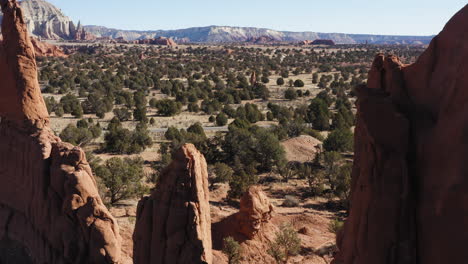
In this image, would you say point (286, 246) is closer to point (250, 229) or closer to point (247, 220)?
point (250, 229)

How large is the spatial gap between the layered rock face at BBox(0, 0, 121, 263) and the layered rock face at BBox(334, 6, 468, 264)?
8.61 metres

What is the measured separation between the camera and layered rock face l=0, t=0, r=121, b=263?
13.1 m

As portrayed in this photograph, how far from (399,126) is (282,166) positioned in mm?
25461

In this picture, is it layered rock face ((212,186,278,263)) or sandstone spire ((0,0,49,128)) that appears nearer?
sandstone spire ((0,0,49,128))

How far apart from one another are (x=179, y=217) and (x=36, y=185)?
21.4 feet

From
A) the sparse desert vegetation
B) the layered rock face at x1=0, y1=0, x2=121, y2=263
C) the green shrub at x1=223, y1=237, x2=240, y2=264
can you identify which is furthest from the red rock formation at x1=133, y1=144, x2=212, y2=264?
the sparse desert vegetation

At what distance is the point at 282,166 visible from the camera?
33.7 metres

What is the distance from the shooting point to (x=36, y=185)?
1425 cm

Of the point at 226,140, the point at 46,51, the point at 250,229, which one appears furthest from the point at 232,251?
the point at 46,51

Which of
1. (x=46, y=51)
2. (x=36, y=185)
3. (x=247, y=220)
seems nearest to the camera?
(x=36, y=185)

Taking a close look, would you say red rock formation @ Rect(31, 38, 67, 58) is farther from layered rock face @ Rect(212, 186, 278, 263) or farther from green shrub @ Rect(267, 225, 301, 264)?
green shrub @ Rect(267, 225, 301, 264)

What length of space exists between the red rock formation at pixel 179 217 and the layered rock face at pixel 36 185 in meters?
2.32

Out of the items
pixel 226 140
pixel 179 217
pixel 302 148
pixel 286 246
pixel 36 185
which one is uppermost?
pixel 179 217

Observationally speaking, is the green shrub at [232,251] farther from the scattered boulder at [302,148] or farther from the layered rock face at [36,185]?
the scattered boulder at [302,148]
